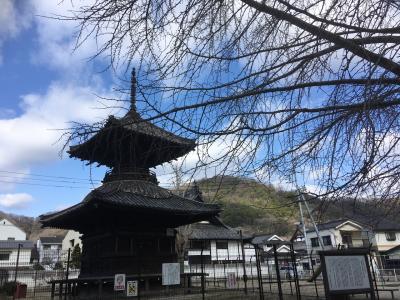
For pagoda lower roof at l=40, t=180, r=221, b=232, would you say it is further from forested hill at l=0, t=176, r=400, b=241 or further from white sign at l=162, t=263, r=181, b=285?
forested hill at l=0, t=176, r=400, b=241

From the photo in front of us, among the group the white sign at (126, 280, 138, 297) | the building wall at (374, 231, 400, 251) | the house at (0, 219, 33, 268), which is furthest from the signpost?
the house at (0, 219, 33, 268)

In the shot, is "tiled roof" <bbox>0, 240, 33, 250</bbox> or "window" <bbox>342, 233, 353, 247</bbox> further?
"tiled roof" <bbox>0, 240, 33, 250</bbox>

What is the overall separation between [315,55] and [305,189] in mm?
1624

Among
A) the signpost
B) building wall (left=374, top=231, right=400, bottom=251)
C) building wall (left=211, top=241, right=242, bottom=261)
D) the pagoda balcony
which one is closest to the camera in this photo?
the signpost

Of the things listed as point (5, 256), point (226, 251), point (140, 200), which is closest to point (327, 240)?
point (226, 251)

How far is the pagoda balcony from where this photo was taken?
16.7 metres

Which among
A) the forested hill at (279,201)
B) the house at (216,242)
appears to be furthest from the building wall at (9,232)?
the forested hill at (279,201)

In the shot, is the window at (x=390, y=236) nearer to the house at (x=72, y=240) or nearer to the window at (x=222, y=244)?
the window at (x=222, y=244)

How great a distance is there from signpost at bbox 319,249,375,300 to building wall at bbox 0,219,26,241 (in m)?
77.9

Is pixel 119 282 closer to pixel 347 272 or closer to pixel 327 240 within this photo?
pixel 347 272

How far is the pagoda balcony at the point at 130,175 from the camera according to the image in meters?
16.7

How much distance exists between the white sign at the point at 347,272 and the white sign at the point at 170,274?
6.45 m

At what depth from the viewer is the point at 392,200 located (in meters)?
4.96

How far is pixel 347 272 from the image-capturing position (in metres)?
8.95
